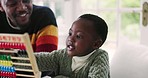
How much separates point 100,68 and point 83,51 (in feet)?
0.45

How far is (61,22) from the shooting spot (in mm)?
2447

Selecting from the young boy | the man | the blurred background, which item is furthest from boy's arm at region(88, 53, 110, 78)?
the blurred background

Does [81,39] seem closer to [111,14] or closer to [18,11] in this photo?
[18,11]

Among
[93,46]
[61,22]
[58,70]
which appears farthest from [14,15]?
[61,22]

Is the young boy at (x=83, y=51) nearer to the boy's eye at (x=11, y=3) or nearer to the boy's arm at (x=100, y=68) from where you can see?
the boy's arm at (x=100, y=68)

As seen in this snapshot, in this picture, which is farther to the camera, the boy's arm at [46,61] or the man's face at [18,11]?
the man's face at [18,11]

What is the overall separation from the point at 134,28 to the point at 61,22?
2.15 ft

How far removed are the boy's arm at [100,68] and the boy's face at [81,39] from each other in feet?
0.23

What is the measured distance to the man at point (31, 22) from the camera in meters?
1.38

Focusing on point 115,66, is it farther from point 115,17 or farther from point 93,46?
point 115,17

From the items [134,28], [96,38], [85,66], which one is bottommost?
[134,28]

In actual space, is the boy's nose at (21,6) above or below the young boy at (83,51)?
above

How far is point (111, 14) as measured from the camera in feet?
7.61

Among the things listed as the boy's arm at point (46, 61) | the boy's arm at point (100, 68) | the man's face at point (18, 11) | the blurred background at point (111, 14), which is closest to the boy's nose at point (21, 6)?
the man's face at point (18, 11)
